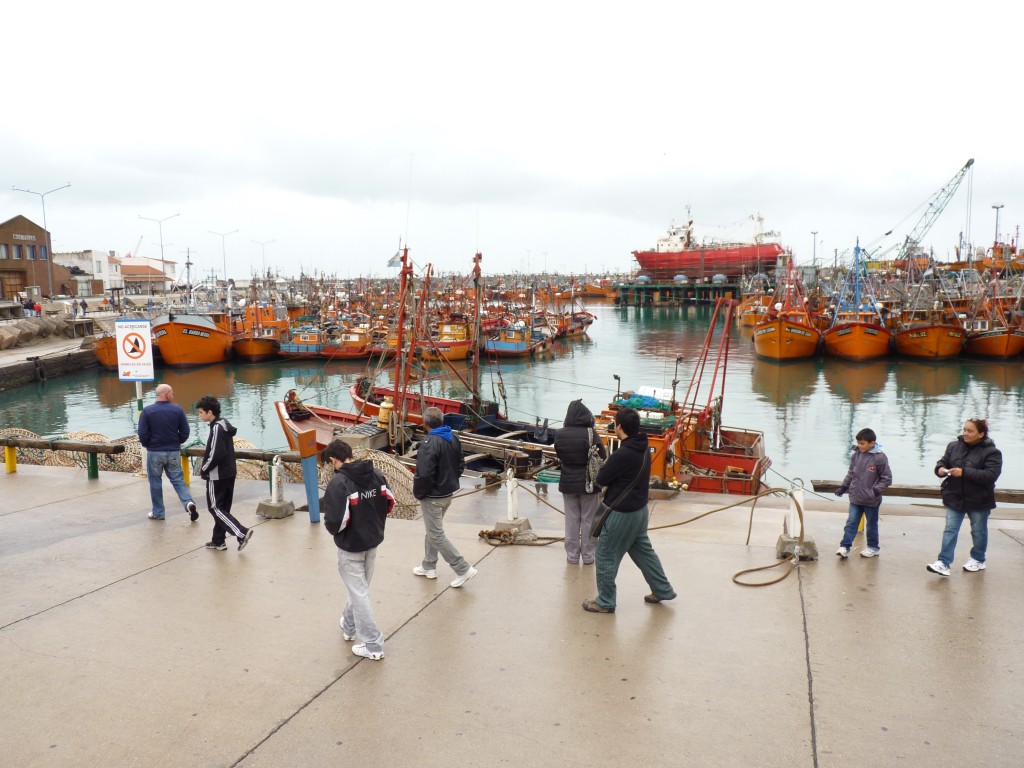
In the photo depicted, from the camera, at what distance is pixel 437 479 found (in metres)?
5.84

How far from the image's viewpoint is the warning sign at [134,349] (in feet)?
32.7

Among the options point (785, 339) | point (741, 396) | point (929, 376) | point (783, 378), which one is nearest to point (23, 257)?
point (741, 396)

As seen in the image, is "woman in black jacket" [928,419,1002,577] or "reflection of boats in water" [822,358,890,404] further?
"reflection of boats in water" [822,358,890,404]

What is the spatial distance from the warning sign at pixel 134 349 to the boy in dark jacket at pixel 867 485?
8521 millimetres

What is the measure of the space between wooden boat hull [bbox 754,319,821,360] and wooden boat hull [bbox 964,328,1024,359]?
29.2 feet

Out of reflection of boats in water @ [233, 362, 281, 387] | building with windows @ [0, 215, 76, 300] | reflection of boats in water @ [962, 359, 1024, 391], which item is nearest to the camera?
reflection of boats in water @ [962, 359, 1024, 391]

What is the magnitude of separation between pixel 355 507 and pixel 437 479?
1.26 metres

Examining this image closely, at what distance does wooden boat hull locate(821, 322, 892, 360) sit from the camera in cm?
4362

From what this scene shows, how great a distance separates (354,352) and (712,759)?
147ft

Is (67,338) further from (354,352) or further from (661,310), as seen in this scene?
(661,310)

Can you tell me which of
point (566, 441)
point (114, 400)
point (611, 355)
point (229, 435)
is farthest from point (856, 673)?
point (611, 355)

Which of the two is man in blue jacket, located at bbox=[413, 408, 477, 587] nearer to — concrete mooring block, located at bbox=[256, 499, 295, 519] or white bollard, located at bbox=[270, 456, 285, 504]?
concrete mooring block, located at bbox=[256, 499, 295, 519]

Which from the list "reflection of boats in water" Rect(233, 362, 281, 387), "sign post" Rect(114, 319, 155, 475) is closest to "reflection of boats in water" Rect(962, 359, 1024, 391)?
"reflection of boats in water" Rect(233, 362, 281, 387)

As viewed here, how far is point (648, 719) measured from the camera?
4.12 m
